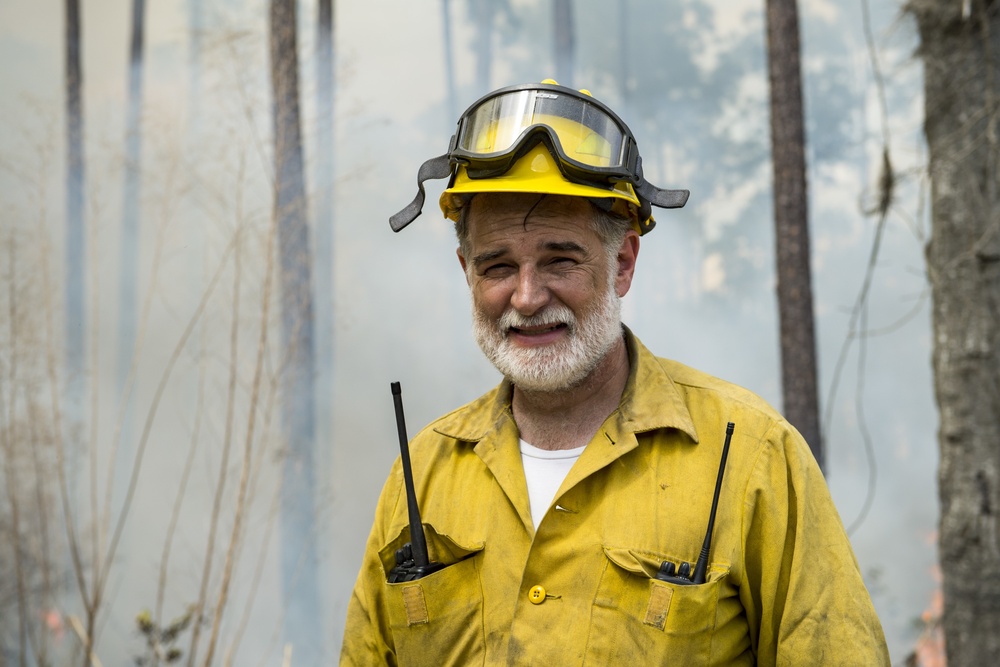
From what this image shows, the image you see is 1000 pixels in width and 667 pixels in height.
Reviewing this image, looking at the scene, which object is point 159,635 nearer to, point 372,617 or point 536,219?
point 372,617

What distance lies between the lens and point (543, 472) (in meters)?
1.98

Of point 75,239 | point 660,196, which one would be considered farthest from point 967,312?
point 75,239

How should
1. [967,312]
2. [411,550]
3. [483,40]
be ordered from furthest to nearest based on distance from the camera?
[483,40] → [967,312] → [411,550]

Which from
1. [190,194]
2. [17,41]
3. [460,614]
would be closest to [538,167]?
[460,614]

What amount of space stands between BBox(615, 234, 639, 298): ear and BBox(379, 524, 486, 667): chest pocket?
707 mm

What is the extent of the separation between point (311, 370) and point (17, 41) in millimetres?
2576

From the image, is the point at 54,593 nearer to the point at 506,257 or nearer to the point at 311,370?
the point at 311,370

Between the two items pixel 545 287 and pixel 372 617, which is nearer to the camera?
pixel 545 287

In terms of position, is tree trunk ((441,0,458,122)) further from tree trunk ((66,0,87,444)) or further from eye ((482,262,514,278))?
eye ((482,262,514,278))

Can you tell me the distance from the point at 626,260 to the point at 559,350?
34 centimetres

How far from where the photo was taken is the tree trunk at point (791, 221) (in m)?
4.81

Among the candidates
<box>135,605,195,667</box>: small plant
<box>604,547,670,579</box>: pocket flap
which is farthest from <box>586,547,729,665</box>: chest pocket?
<box>135,605,195,667</box>: small plant

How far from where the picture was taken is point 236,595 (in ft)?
16.9

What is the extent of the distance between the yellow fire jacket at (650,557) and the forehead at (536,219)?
0.38 m
